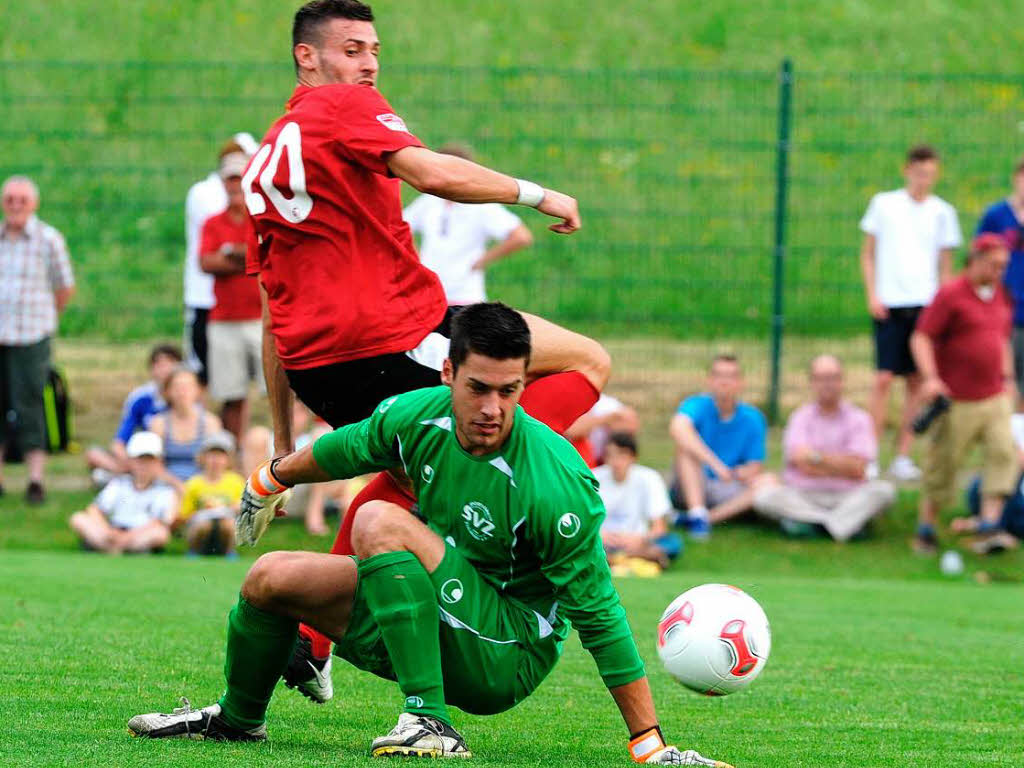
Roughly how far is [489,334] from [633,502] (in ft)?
25.0

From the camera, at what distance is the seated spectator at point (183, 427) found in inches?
500

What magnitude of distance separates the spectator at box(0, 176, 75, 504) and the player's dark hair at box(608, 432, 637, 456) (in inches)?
187

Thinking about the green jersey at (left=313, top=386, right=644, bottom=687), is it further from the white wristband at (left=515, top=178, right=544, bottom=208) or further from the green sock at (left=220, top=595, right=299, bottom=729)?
the white wristband at (left=515, top=178, right=544, bottom=208)

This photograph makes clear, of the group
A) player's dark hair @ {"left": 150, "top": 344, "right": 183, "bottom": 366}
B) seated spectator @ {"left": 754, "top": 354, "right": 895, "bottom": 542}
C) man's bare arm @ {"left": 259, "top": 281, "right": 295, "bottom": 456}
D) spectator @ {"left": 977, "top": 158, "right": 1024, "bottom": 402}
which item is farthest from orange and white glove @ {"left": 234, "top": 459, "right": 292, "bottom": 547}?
spectator @ {"left": 977, "top": 158, "right": 1024, "bottom": 402}

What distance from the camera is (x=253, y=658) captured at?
17.2 ft

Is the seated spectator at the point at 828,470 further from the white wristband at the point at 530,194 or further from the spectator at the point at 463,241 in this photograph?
the white wristband at the point at 530,194

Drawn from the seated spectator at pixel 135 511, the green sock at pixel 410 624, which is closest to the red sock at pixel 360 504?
the green sock at pixel 410 624

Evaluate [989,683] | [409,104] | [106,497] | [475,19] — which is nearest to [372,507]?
[989,683]

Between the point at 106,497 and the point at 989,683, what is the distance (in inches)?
297

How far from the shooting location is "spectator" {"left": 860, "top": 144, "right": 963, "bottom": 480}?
14.0 metres

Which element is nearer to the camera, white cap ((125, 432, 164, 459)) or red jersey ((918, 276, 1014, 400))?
white cap ((125, 432, 164, 459))

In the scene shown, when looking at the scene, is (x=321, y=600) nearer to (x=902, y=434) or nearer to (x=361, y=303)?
(x=361, y=303)

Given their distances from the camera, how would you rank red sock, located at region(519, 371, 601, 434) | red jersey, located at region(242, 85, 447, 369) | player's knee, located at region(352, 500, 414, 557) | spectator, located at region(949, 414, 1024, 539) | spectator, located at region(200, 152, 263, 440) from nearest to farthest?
player's knee, located at region(352, 500, 414, 557) → red jersey, located at region(242, 85, 447, 369) → red sock, located at region(519, 371, 601, 434) → spectator, located at region(200, 152, 263, 440) → spectator, located at region(949, 414, 1024, 539)

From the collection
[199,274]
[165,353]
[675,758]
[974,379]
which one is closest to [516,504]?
[675,758]
